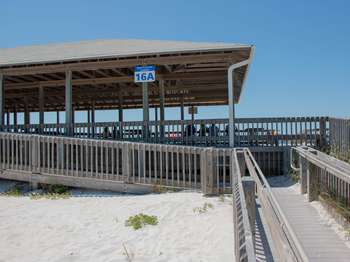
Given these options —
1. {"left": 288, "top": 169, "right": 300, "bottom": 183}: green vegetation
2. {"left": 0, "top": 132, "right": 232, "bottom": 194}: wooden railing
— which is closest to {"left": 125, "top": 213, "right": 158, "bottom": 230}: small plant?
{"left": 0, "top": 132, "right": 232, "bottom": 194}: wooden railing

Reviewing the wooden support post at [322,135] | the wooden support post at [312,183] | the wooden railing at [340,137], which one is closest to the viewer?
the wooden support post at [312,183]

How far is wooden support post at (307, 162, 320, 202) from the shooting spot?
7836mm

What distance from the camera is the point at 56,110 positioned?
3117cm

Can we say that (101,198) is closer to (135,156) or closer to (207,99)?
(135,156)

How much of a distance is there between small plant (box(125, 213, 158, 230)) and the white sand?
12 cm

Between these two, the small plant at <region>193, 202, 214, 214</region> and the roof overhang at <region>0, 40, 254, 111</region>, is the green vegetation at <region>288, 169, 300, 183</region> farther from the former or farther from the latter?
the roof overhang at <region>0, 40, 254, 111</region>

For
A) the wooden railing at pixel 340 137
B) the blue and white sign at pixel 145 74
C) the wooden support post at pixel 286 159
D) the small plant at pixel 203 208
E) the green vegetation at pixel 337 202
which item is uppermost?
the blue and white sign at pixel 145 74

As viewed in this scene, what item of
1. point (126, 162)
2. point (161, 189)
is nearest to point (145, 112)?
point (126, 162)

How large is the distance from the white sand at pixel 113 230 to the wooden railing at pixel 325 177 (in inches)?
68.5

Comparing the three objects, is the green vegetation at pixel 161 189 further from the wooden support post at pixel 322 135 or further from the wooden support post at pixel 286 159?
the wooden support post at pixel 322 135

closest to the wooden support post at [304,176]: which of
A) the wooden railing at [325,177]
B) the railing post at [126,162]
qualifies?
the wooden railing at [325,177]

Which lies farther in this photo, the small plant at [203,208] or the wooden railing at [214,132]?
the wooden railing at [214,132]

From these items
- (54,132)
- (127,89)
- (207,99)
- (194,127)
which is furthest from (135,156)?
(207,99)

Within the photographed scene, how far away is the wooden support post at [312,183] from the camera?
25.7ft
